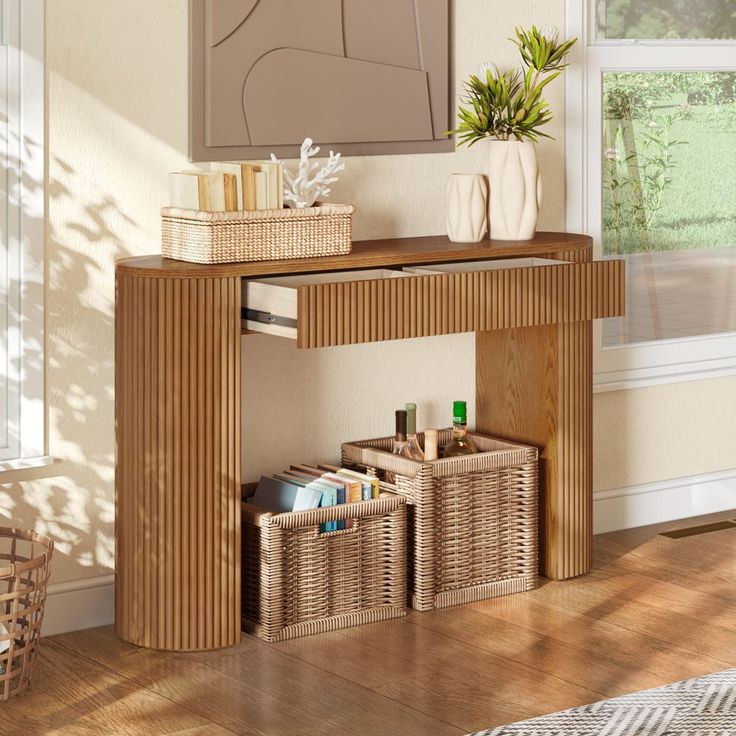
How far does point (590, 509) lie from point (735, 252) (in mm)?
1212

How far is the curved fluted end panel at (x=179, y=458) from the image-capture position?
10.5 feet

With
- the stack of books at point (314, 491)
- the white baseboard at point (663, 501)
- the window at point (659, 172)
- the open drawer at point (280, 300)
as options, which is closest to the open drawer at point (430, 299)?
the open drawer at point (280, 300)

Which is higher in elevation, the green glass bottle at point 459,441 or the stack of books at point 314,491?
the green glass bottle at point 459,441

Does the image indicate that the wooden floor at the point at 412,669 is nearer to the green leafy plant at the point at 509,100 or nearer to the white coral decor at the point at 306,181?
the white coral decor at the point at 306,181

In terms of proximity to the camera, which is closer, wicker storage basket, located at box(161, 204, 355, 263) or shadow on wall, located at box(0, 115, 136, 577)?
wicker storage basket, located at box(161, 204, 355, 263)

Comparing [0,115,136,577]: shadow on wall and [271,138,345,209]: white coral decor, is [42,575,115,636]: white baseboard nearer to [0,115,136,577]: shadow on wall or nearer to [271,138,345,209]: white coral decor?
[0,115,136,577]: shadow on wall

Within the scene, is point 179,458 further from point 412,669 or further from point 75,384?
point 412,669

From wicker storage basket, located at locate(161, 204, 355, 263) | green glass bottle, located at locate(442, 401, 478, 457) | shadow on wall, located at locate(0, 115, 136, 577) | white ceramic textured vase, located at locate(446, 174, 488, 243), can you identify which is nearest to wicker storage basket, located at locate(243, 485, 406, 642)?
green glass bottle, located at locate(442, 401, 478, 457)

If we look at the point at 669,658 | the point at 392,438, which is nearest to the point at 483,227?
the point at 392,438

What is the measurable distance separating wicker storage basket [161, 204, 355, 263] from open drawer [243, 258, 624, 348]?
0.22 ft

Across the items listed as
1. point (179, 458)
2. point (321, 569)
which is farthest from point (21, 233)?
point (321, 569)

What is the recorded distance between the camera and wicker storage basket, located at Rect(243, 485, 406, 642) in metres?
3.34

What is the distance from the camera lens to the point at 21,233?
3.28 m

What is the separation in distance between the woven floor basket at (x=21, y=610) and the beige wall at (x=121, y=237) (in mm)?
133
